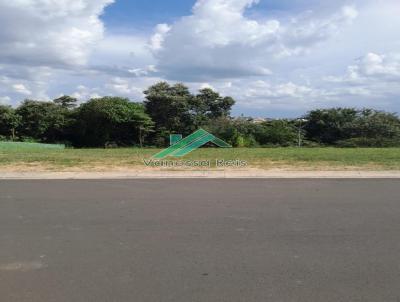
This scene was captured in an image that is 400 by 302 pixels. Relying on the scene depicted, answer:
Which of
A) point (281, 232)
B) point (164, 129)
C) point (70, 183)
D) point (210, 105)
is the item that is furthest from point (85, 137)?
point (281, 232)

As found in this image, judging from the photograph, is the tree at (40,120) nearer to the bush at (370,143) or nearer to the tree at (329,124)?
the tree at (329,124)

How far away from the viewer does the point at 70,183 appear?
11.6 m

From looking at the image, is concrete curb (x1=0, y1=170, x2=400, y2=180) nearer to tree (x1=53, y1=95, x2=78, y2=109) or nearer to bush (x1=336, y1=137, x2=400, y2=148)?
bush (x1=336, y1=137, x2=400, y2=148)

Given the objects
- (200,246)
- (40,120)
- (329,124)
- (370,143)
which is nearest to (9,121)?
(40,120)

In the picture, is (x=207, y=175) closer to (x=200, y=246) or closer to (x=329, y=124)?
(x=200, y=246)

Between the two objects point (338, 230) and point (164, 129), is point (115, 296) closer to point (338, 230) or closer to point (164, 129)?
point (338, 230)

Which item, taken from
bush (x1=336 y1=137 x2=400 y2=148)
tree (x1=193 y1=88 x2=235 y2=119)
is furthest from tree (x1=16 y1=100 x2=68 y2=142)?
bush (x1=336 y1=137 x2=400 y2=148)

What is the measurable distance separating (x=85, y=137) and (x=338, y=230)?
138 feet

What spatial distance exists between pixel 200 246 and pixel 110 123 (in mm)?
39882

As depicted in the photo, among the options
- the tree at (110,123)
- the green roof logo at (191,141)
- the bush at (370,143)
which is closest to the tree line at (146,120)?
the tree at (110,123)

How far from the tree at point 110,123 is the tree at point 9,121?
18.1ft

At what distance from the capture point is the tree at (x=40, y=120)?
4538 centimetres

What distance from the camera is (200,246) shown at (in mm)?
5727

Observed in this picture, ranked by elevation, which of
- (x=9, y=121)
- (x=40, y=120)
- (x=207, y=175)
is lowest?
(x=207, y=175)
